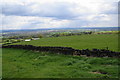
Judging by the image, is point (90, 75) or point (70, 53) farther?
point (70, 53)

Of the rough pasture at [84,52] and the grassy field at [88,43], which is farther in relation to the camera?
the grassy field at [88,43]

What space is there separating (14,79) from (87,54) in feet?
45.7

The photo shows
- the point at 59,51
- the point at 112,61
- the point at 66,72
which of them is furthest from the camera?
the point at 59,51

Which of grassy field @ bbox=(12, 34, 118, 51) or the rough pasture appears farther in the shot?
grassy field @ bbox=(12, 34, 118, 51)

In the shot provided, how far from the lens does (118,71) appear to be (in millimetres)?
17406

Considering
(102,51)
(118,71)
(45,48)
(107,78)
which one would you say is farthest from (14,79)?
(45,48)

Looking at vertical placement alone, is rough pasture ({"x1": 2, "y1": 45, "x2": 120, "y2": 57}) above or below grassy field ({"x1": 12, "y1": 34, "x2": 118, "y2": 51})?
below

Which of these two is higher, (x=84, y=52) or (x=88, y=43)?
(x=88, y=43)

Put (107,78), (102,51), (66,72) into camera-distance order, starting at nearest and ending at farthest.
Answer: (107,78) → (66,72) → (102,51)

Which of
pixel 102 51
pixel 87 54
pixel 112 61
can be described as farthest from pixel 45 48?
pixel 112 61

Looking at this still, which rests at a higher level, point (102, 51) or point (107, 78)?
point (102, 51)

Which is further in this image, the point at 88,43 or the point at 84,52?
the point at 88,43

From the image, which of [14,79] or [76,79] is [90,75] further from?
[14,79]

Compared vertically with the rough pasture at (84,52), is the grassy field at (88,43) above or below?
above
